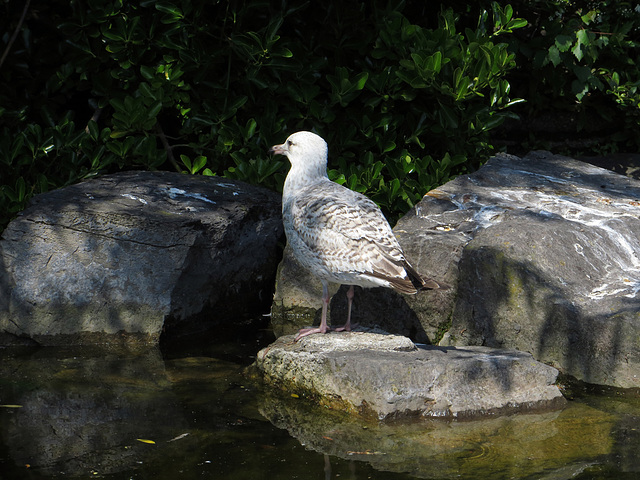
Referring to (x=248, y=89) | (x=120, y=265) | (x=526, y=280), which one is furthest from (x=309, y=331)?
(x=248, y=89)

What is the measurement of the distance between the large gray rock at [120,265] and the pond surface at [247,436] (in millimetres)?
636

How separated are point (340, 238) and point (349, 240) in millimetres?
68

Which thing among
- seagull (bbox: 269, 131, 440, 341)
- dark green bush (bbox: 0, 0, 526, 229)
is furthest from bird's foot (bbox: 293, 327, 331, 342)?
dark green bush (bbox: 0, 0, 526, 229)

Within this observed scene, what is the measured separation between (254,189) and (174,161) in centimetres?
144

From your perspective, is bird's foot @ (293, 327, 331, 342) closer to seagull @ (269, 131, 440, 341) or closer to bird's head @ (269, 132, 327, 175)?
seagull @ (269, 131, 440, 341)

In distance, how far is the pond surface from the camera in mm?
3756

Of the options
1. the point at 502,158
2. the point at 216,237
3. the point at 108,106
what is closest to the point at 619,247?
the point at 502,158

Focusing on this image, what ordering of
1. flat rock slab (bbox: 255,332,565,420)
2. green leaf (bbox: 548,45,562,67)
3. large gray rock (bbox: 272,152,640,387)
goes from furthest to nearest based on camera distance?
green leaf (bbox: 548,45,562,67), large gray rock (bbox: 272,152,640,387), flat rock slab (bbox: 255,332,565,420)

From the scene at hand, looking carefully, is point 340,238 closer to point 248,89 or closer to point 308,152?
point 308,152

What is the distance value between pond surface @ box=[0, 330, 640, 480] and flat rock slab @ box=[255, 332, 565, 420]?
0.11 meters

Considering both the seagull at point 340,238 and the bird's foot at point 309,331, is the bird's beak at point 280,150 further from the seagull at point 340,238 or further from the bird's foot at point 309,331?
the bird's foot at point 309,331

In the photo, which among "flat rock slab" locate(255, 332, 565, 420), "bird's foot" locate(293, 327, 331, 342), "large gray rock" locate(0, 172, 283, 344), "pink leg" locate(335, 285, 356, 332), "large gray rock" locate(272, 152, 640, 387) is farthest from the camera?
"large gray rock" locate(0, 172, 283, 344)

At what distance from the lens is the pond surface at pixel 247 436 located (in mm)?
3756

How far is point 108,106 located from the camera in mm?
8445
